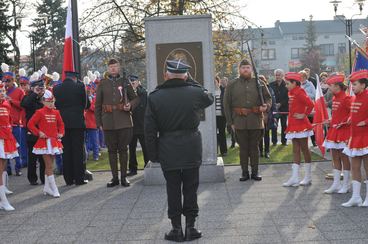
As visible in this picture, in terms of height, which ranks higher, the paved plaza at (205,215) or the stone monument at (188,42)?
the stone monument at (188,42)

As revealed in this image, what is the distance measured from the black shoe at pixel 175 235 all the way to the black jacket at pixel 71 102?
4.71 metres

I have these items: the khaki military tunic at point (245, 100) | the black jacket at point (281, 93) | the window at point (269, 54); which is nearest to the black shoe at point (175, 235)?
the khaki military tunic at point (245, 100)

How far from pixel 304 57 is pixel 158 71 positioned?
86.5 m

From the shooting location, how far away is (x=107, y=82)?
10461mm

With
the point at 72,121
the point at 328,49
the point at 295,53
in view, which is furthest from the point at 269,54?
the point at 72,121

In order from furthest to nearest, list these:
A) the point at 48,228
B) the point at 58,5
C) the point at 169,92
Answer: the point at 58,5 < the point at 48,228 < the point at 169,92

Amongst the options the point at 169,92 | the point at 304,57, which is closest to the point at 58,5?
the point at 304,57

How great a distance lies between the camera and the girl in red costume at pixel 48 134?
964 cm

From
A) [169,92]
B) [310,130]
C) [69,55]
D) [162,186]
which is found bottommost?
[162,186]

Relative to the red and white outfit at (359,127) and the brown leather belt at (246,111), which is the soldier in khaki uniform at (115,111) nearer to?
the brown leather belt at (246,111)

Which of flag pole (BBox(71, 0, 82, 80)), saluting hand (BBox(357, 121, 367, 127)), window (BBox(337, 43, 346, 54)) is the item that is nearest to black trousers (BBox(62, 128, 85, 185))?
flag pole (BBox(71, 0, 82, 80))

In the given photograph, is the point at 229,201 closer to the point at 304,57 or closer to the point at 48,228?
the point at 48,228

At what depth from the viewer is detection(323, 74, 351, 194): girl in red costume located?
8.73 metres

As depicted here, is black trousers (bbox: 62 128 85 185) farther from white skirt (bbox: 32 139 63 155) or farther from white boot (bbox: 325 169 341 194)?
white boot (bbox: 325 169 341 194)
